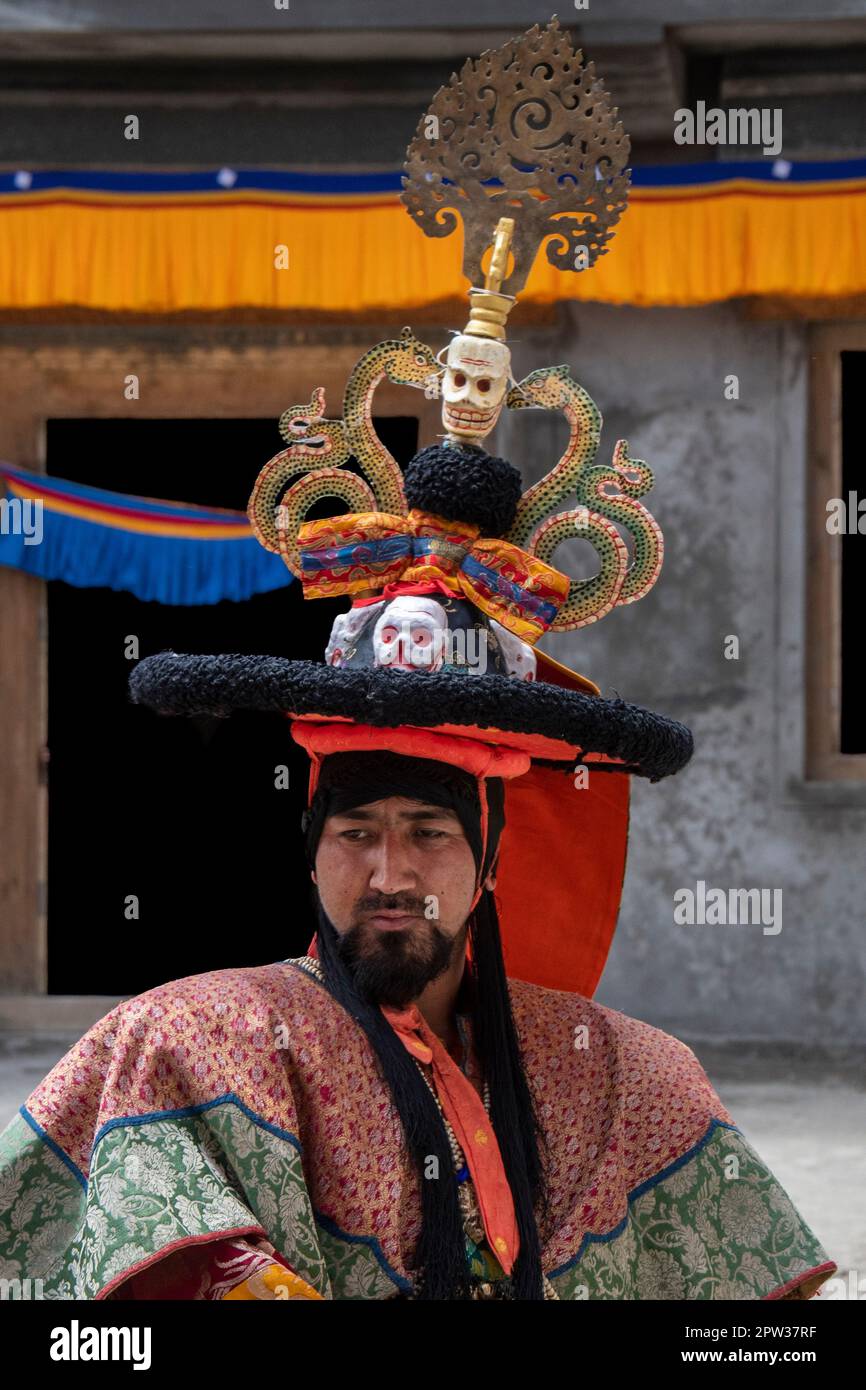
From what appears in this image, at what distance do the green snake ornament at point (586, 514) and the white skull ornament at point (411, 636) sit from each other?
0.30 m

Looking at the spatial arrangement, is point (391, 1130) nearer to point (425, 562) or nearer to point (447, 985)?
point (447, 985)

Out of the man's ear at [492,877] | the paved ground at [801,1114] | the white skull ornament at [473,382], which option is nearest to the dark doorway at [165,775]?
the paved ground at [801,1114]

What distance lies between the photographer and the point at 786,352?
6637 mm

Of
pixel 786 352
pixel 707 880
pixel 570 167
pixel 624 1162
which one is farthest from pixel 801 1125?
pixel 570 167

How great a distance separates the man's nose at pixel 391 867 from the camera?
2812 millimetres

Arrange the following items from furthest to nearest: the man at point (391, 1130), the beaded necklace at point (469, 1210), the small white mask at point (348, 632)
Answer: the small white mask at point (348, 632), the beaded necklace at point (469, 1210), the man at point (391, 1130)

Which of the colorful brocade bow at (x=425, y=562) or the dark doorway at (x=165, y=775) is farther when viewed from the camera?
the dark doorway at (x=165, y=775)

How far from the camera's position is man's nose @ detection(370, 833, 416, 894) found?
2.81m

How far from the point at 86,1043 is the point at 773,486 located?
4379mm

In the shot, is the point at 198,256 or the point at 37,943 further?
the point at 37,943

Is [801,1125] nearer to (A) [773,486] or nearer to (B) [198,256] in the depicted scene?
(A) [773,486]

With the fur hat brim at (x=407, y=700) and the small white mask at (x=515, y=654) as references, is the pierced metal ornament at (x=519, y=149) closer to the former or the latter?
the small white mask at (x=515, y=654)

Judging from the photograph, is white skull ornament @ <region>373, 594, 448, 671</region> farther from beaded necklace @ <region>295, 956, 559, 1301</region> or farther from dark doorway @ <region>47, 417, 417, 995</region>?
dark doorway @ <region>47, 417, 417, 995</region>

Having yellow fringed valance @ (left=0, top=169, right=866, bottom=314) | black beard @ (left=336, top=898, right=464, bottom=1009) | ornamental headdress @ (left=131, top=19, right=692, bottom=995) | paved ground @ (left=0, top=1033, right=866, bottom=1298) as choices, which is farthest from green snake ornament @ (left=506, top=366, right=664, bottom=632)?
yellow fringed valance @ (left=0, top=169, right=866, bottom=314)
